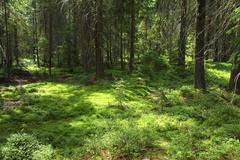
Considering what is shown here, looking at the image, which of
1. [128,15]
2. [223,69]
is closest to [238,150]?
[223,69]

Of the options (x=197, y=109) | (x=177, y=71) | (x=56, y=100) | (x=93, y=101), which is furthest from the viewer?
(x=177, y=71)

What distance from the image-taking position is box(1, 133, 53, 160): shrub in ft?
26.5

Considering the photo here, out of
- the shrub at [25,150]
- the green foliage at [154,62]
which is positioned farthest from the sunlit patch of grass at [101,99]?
the green foliage at [154,62]

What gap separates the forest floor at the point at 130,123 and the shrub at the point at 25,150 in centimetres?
49

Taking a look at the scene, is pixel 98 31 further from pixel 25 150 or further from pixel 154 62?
pixel 25 150

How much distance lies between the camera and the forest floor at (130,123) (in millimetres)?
8391

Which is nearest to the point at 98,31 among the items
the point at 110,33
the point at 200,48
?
the point at 200,48

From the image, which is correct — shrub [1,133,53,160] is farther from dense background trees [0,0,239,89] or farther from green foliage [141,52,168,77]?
green foliage [141,52,168,77]

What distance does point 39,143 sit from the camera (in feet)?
30.0

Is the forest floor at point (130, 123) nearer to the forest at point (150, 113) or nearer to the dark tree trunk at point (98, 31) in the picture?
the forest at point (150, 113)

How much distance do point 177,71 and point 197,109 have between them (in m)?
12.5

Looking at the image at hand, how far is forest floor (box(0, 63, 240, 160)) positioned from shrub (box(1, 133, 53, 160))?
487 millimetres

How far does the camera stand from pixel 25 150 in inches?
332

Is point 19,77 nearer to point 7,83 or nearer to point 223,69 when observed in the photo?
point 7,83
